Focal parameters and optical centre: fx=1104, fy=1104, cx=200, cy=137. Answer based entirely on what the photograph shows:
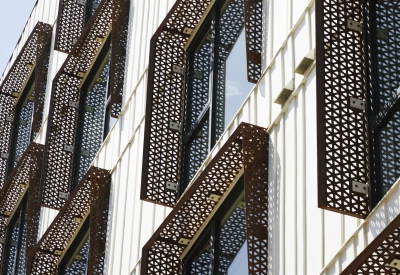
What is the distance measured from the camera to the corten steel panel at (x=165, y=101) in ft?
38.1

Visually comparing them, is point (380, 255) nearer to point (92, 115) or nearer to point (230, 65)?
point (230, 65)

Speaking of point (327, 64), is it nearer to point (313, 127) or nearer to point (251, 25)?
point (313, 127)

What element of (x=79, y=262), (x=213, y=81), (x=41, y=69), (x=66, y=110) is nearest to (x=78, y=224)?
(x=79, y=262)

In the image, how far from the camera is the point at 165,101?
1210cm

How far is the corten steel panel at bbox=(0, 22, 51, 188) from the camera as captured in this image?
783 inches

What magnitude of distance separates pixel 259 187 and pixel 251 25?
1764mm

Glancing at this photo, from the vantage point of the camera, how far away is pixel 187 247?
10953 mm

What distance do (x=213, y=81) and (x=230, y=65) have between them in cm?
34

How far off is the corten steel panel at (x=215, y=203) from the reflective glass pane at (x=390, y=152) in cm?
166

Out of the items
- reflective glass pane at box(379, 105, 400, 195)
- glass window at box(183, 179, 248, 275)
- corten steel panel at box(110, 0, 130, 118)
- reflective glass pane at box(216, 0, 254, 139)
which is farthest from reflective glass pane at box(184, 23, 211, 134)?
reflective glass pane at box(379, 105, 400, 195)

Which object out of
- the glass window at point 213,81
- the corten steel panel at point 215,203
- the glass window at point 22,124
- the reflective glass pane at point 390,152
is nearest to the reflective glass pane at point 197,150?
the glass window at point 213,81

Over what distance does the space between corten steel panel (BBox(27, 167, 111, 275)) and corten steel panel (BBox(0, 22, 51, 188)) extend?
5115 mm

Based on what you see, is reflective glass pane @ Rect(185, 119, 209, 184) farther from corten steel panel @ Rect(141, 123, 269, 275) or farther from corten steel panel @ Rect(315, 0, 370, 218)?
corten steel panel @ Rect(315, 0, 370, 218)

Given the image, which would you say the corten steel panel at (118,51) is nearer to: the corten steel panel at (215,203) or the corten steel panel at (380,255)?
the corten steel panel at (215,203)
